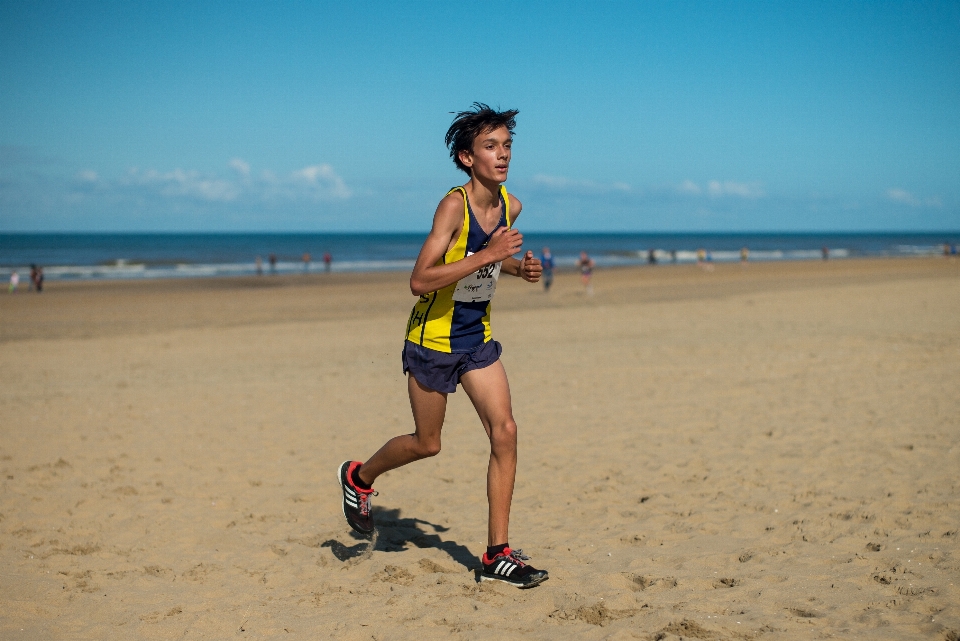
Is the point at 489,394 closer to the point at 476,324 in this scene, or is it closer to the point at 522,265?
the point at 476,324

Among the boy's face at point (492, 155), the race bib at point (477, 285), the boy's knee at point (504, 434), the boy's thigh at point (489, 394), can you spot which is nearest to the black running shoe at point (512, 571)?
the boy's knee at point (504, 434)

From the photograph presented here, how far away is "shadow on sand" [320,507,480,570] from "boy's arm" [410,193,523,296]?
5.42 ft

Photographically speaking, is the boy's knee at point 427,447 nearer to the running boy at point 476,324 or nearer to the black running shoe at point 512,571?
the running boy at point 476,324

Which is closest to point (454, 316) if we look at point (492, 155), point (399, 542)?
point (492, 155)

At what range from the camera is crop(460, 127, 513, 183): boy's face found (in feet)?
13.5

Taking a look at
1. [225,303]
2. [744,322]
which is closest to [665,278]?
[225,303]

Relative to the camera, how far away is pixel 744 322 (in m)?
16.2

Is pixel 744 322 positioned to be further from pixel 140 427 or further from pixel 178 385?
pixel 140 427

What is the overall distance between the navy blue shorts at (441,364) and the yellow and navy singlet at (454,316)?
0.03 m

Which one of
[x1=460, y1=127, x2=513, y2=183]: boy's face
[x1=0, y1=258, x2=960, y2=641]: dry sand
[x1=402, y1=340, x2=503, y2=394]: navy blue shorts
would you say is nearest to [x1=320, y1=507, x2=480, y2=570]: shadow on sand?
[x1=0, y1=258, x2=960, y2=641]: dry sand

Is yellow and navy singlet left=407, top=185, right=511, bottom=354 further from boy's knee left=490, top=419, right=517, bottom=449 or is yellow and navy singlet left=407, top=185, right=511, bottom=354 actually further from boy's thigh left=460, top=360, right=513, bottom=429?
boy's knee left=490, top=419, right=517, bottom=449

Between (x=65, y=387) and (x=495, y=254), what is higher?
(x=495, y=254)

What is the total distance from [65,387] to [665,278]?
35939mm

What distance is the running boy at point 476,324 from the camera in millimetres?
4109
